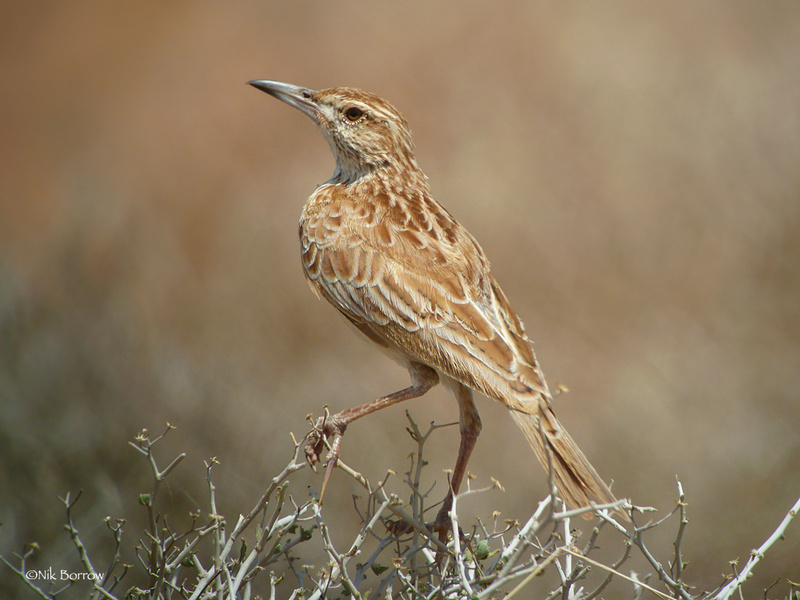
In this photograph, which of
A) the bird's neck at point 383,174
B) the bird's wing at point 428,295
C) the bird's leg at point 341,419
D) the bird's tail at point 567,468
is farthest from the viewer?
the bird's neck at point 383,174

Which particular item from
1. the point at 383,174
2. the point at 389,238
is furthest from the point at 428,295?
the point at 383,174

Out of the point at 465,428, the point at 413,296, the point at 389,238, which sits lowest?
the point at 465,428

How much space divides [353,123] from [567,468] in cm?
255

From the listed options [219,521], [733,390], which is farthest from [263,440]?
[733,390]

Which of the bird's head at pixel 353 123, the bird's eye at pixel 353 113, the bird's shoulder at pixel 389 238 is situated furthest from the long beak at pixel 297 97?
the bird's shoulder at pixel 389 238

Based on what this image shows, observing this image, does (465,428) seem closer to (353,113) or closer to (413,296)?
(413,296)

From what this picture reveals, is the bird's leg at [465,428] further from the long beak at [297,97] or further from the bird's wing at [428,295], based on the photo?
the long beak at [297,97]

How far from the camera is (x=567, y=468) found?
142 inches

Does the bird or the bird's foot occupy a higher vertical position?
the bird

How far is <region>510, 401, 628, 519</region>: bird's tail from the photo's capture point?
3527mm

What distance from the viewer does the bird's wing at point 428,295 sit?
3.89m

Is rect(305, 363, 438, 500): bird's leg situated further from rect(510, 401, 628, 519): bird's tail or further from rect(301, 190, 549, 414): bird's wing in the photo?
rect(510, 401, 628, 519): bird's tail

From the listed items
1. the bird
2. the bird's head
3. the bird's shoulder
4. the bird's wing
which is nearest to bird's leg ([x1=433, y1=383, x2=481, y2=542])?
the bird

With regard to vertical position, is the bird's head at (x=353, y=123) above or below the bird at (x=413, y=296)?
above
